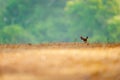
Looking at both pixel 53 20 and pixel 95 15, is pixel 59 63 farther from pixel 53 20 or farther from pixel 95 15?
pixel 95 15

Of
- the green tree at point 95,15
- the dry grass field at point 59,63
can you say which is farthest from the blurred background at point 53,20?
the dry grass field at point 59,63

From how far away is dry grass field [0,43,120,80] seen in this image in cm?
292

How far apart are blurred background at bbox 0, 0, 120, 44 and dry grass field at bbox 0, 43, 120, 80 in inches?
8.9

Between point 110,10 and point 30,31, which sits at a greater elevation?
point 110,10

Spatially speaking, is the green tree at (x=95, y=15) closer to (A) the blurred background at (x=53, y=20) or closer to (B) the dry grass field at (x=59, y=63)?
(A) the blurred background at (x=53, y=20)

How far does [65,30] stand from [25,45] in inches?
20.2

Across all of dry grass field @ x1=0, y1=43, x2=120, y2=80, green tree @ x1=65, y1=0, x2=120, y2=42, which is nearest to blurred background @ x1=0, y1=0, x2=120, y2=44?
green tree @ x1=65, y1=0, x2=120, y2=42

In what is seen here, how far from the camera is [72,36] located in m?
3.35

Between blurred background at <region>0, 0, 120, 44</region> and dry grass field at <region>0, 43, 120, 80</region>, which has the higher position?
blurred background at <region>0, 0, 120, 44</region>

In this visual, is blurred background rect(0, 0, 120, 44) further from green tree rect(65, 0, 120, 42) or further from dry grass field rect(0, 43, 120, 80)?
dry grass field rect(0, 43, 120, 80)

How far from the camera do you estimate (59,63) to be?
9.85 feet

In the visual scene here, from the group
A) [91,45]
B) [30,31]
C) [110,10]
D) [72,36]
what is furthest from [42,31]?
[110,10]

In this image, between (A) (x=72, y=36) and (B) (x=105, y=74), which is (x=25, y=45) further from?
(B) (x=105, y=74)

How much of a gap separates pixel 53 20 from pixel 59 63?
59 centimetres
